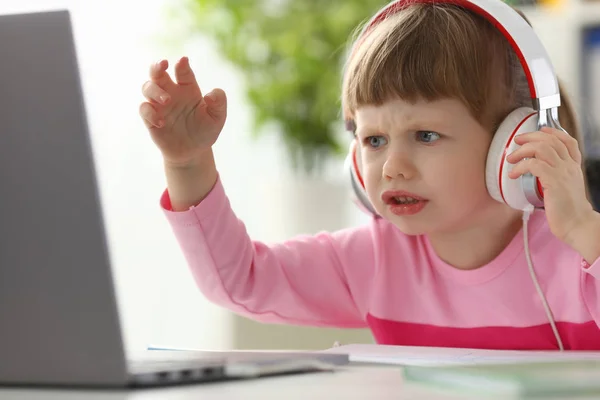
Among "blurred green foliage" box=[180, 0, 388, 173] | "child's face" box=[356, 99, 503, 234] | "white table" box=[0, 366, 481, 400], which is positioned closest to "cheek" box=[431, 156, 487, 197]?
"child's face" box=[356, 99, 503, 234]

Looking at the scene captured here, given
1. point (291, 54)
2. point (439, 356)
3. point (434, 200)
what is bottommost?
point (439, 356)

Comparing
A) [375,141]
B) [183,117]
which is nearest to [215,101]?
[183,117]

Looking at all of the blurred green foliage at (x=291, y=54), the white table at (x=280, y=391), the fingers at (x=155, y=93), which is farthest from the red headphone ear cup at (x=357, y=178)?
the blurred green foliage at (x=291, y=54)

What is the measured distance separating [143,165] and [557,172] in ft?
6.42

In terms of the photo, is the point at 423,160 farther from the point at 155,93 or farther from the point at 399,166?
the point at 155,93

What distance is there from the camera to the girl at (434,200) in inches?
40.3

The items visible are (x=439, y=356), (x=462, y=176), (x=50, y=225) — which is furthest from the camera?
(x=462, y=176)

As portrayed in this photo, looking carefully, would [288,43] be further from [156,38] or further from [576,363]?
[576,363]

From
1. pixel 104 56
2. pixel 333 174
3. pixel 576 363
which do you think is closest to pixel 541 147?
pixel 576 363

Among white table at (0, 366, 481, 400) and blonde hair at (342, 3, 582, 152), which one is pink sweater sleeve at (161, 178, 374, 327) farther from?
white table at (0, 366, 481, 400)

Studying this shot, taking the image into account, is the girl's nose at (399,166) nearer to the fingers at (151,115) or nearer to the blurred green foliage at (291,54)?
the fingers at (151,115)

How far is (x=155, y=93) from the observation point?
3.21 ft

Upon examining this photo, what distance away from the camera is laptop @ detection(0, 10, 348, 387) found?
1.84 ft

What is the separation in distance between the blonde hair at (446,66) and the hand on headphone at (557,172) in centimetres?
10
